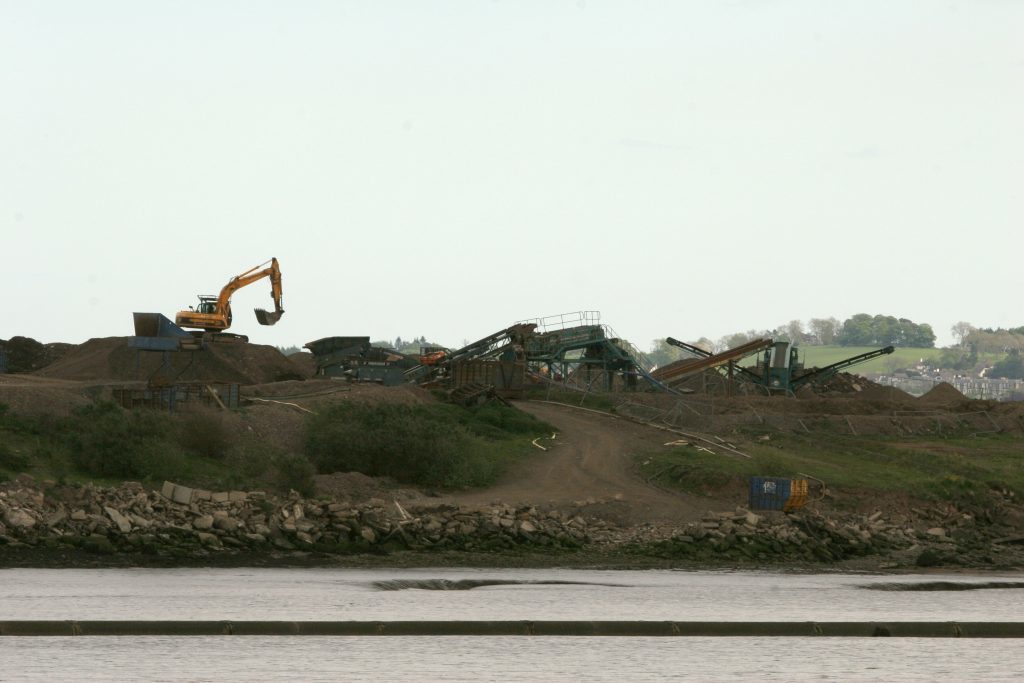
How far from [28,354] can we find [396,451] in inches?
2114

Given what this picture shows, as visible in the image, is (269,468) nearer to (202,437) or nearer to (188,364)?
(202,437)

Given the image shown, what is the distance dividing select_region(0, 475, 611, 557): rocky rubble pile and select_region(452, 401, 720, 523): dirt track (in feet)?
10.8

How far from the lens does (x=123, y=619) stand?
22.3 m

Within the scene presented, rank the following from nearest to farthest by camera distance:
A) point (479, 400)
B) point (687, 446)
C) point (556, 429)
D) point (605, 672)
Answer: point (605, 672), point (687, 446), point (556, 429), point (479, 400)

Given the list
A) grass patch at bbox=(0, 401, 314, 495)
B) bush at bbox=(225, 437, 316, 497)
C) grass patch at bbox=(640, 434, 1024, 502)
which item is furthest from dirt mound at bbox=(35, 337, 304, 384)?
grass patch at bbox=(640, 434, 1024, 502)

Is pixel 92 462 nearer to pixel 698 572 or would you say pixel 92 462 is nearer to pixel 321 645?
pixel 698 572

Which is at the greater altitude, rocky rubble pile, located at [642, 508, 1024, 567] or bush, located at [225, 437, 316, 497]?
bush, located at [225, 437, 316, 497]

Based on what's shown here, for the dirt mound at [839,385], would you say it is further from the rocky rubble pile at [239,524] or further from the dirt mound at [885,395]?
the rocky rubble pile at [239,524]

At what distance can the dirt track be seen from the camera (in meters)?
44.9

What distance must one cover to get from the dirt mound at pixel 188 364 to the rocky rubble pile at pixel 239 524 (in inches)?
1581

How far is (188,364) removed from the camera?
80.0m

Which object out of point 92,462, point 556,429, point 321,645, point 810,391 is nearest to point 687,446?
point 556,429

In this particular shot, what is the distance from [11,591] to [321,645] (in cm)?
985

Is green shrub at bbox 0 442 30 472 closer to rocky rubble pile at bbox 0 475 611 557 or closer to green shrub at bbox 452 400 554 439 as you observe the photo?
rocky rubble pile at bbox 0 475 611 557
